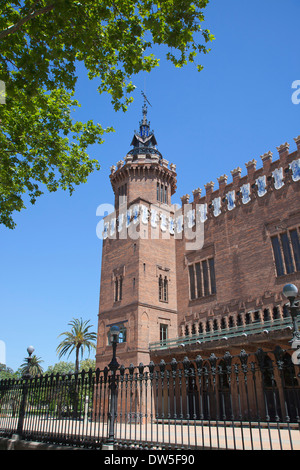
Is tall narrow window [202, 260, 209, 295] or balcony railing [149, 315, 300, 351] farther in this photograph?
tall narrow window [202, 260, 209, 295]

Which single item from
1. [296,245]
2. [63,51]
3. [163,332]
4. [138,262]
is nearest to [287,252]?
[296,245]

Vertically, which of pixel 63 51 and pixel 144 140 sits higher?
pixel 144 140

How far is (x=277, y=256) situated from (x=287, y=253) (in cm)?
71

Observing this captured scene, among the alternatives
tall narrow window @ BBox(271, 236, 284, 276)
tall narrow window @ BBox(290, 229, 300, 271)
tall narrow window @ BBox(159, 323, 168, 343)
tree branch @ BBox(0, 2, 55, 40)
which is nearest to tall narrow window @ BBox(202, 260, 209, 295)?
tall narrow window @ BBox(159, 323, 168, 343)

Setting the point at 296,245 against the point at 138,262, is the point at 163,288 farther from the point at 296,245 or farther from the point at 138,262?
the point at 296,245

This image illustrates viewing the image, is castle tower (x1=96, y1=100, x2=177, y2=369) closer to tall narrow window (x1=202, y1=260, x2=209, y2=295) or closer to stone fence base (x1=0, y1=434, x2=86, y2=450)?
tall narrow window (x1=202, y1=260, x2=209, y2=295)

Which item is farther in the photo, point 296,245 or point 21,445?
point 296,245

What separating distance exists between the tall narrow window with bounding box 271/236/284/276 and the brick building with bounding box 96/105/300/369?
65 millimetres

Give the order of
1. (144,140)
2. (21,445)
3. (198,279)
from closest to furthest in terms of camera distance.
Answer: (21,445) < (198,279) < (144,140)

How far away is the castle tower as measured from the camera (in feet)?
86.3

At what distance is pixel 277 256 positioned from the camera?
22.6 m

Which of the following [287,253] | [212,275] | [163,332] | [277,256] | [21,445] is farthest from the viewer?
[163,332]
